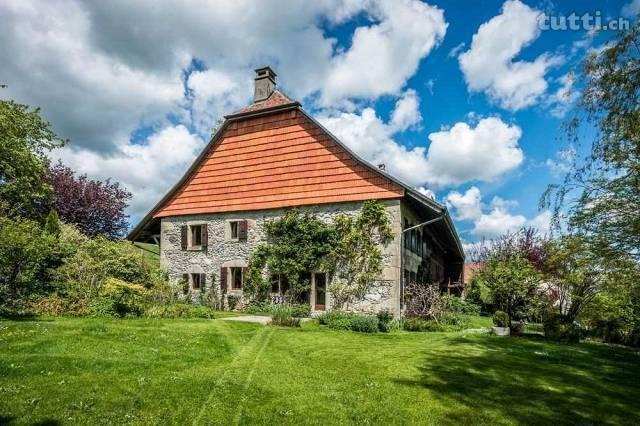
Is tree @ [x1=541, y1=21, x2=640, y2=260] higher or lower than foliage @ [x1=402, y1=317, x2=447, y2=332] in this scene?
higher

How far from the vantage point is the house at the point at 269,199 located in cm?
1580

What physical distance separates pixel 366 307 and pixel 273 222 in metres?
5.31

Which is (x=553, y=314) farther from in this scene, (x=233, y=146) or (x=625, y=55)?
(x=233, y=146)

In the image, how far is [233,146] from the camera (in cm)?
1977

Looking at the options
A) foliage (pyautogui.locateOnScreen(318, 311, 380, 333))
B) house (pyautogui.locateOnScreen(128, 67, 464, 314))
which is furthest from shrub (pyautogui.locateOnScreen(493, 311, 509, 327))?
foliage (pyautogui.locateOnScreen(318, 311, 380, 333))

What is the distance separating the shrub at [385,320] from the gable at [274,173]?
436 centimetres

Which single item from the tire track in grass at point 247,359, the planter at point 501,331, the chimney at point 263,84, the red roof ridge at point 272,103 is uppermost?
the chimney at point 263,84

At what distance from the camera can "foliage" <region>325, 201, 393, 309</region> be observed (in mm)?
15500

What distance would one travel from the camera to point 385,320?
47.6 ft

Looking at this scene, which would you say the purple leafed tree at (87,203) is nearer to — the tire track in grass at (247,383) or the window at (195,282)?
the window at (195,282)

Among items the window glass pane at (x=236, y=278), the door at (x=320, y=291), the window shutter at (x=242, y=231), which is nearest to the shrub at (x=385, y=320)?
the door at (x=320, y=291)

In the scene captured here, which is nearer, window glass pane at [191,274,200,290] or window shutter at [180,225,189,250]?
window glass pane at [191,274,200,290]

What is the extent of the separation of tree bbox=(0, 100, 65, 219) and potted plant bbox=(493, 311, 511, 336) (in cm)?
2013

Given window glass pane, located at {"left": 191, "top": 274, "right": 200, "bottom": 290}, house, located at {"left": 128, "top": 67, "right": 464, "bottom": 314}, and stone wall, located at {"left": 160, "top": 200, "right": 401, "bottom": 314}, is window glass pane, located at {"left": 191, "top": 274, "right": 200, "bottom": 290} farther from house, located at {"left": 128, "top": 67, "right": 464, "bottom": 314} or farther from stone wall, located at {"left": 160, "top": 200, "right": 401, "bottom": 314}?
stone wall, located at {"left": 160, "top": 200, "right": 401, "bottom": 314}
